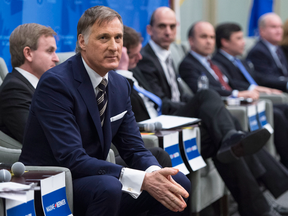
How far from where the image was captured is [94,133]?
5.67 feet

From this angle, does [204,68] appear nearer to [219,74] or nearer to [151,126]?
[219,74]

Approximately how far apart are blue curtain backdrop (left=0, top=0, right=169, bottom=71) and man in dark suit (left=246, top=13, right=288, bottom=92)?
1909 millimetres

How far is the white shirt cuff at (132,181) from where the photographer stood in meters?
1.63

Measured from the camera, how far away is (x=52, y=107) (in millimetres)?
1595

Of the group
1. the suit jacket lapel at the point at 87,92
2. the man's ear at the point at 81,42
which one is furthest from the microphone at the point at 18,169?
the man's ear at the point at 81,42

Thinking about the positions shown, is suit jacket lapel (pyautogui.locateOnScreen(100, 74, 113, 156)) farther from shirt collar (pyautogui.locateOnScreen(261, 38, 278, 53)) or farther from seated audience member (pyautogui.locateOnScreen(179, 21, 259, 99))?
shirt collar (pyautogui.locateOnScreen(261, 38, 278, 53))

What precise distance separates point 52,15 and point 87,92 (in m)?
1.18

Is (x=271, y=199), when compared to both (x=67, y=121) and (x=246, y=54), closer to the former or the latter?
(x=67, y=121)

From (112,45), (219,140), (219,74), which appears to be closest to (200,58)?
(219,74)

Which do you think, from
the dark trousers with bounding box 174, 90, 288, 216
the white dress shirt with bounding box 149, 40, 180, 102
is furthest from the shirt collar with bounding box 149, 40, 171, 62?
the dark trousers with bounding box 174, 90, 288, 216

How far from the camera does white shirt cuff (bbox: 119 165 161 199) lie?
1.63 meters

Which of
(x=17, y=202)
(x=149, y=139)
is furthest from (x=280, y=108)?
(x=17, y=202)

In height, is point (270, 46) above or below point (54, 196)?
above

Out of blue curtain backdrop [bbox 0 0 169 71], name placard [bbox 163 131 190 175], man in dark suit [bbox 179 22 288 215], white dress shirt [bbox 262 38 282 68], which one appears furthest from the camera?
white dress shirt [bbox 262 38 282 68]
